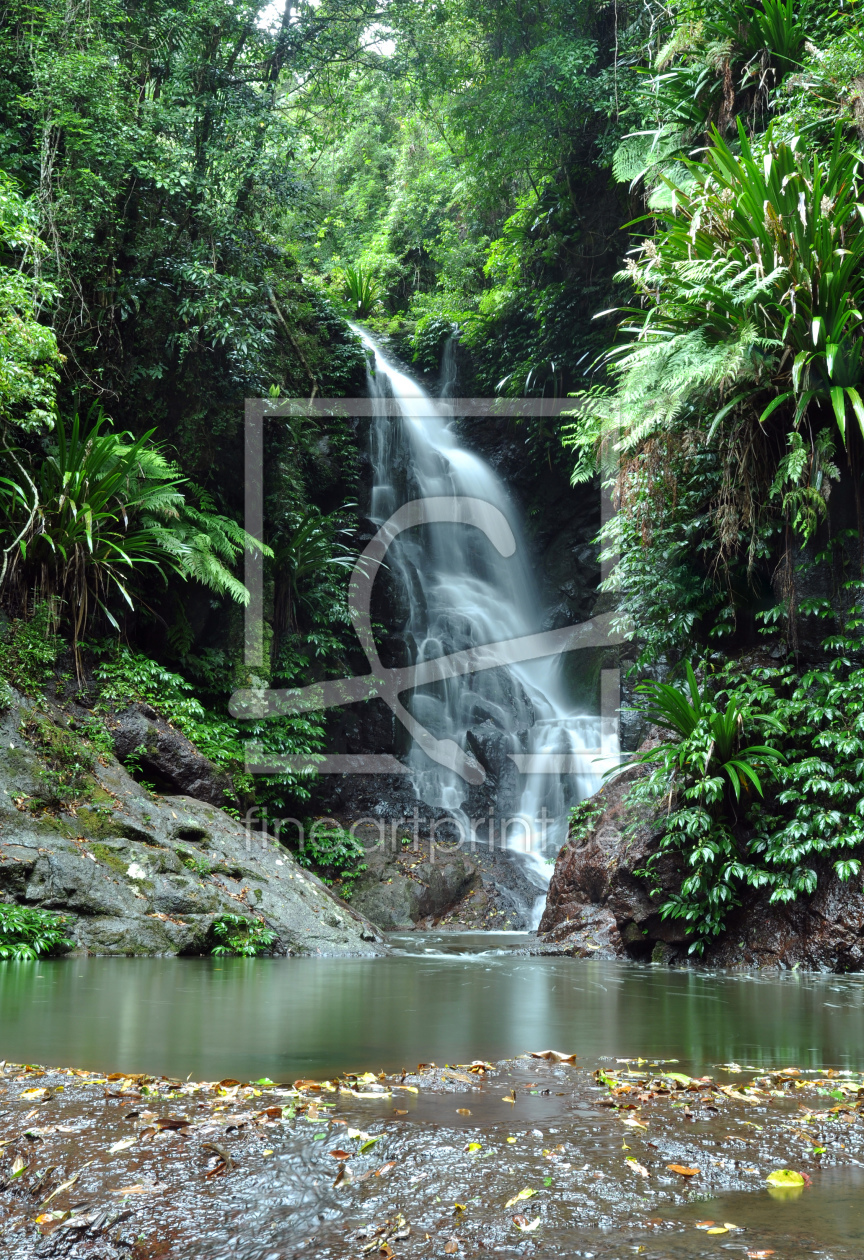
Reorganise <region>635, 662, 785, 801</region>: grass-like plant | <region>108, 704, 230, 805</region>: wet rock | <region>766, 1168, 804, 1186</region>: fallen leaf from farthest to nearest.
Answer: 1. <region>108, 704, 230, 805</region>: wet rock
2. <region>635, 662, 785, 801</region>: grass-like plant
3. <region>766, 1168, 804, 1186</region>: fallen leaf

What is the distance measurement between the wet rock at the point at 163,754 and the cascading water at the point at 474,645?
14.3 ft

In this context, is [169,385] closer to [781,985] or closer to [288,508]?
[288,508]

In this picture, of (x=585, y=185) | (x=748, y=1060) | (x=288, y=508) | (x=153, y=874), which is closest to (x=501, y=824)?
(x=288, y=508)

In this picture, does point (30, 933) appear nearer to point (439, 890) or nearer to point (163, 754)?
point (163, 754)

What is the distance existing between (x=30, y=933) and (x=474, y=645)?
28.7 feet

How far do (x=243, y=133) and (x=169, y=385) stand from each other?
302 cm

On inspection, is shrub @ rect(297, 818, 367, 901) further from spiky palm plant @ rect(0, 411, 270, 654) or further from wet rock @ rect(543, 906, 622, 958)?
spiky palm plant @ rect(0, 411, 270, 654)

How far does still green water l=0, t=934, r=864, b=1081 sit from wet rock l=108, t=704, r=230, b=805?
2.46 metres

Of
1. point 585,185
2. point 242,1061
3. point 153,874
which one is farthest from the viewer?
point 585,185

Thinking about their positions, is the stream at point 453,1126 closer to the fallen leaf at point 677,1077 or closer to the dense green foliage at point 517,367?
the fallen leaf at point 677,1077

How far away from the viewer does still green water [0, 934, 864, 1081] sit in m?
2.78

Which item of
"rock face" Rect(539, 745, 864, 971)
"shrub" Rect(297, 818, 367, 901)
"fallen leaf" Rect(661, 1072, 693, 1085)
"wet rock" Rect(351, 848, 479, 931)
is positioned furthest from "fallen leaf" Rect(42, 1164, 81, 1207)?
"shrub" Rect(297, 818, 367, 901)

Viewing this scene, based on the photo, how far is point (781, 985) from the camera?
199 inches

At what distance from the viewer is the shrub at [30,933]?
5.24 m
